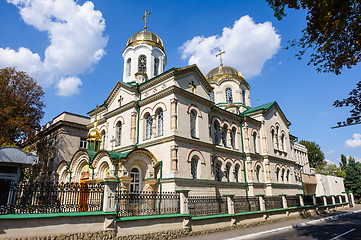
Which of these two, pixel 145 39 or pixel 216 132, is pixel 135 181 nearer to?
pixel 216 132

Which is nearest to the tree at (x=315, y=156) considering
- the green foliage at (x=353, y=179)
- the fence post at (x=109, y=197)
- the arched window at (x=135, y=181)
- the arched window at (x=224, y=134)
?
the green foliage at (x=353, y=179)

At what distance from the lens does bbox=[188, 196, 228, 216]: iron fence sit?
12430 millimetres

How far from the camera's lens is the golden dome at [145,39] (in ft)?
76.1

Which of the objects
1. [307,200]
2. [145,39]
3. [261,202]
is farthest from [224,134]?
[145,39]

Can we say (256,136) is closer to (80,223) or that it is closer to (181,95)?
(181,95)

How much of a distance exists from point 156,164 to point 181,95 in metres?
5.00

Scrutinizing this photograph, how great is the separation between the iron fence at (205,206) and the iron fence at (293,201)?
8.16 m

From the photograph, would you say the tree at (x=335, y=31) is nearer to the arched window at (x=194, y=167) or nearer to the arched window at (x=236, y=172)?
the arched window at (x=194, y=167)

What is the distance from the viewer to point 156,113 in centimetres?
1789

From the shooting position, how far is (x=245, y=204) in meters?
15.4

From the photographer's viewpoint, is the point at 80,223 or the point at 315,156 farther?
the point at 315,156

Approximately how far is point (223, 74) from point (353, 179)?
99.7 feet

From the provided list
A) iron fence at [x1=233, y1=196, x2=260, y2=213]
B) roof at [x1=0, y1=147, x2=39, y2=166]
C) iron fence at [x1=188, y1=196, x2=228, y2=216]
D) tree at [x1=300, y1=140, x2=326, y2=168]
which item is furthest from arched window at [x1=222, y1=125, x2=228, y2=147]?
tree at [x1=300, y1=140, x2=326, y2=168]

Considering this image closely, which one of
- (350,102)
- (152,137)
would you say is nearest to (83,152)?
(152,137)
